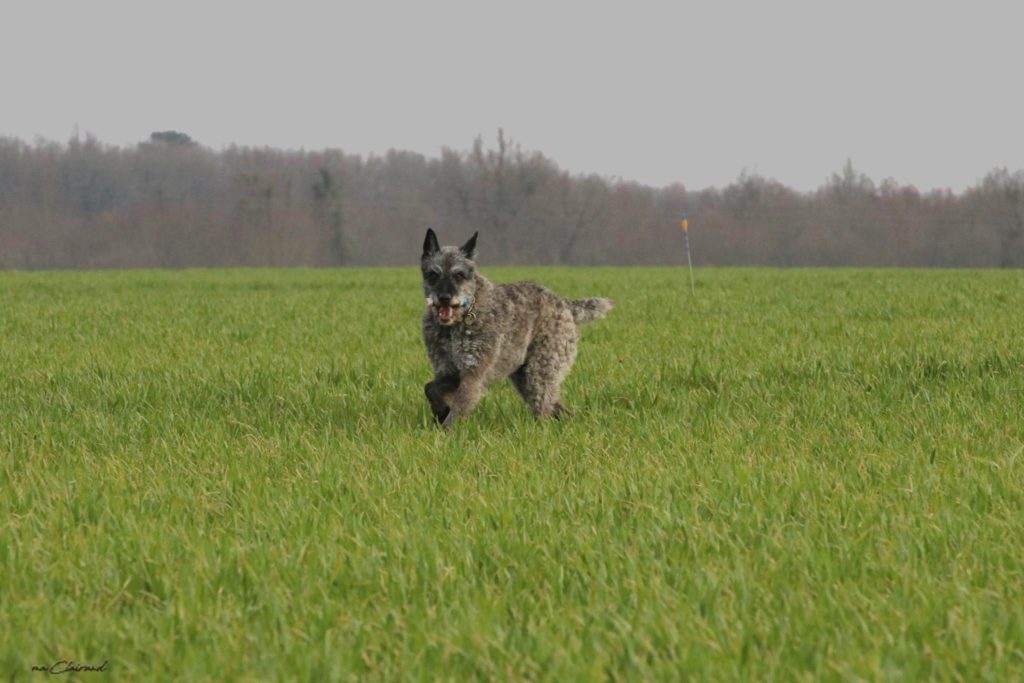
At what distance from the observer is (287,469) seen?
19.0 feet

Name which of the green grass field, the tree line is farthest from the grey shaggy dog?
the tree line

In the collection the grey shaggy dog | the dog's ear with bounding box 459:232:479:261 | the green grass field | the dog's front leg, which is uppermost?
the dog's ear with bounding box 459:232:479:261

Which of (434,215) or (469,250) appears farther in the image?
(434,215)

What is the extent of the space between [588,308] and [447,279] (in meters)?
1.79

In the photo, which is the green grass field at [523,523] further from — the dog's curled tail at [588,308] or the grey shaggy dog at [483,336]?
the dog's curled tail at [588,308]

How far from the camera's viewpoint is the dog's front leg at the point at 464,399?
726cm

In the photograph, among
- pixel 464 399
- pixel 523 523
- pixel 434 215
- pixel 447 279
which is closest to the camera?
pixel 523 523

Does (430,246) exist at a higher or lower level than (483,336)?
higher

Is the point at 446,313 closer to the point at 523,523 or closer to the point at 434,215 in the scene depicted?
the point at 523,523

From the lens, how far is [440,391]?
744 cm

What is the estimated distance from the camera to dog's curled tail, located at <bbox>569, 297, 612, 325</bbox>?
27.6 feet

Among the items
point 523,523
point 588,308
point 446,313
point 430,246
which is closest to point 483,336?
point 446,313

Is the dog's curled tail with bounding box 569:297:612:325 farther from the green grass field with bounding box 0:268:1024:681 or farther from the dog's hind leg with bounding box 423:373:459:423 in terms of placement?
the dog's hind leg with bounding box 423:373:459:423

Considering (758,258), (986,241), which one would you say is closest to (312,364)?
(758,258)
